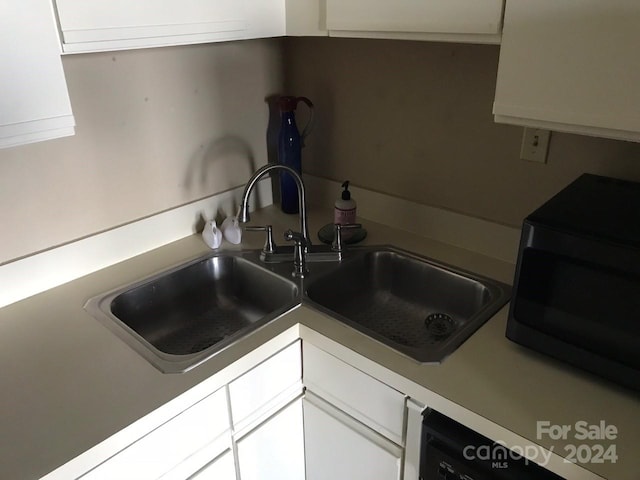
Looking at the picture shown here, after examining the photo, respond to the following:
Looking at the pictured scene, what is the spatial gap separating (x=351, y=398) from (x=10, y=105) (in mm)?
905

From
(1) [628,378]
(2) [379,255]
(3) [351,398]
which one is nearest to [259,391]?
(3) [351,398]

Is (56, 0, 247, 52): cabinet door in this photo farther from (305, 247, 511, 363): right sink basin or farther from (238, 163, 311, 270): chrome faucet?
(305, 247, 511, 363): right sink basin

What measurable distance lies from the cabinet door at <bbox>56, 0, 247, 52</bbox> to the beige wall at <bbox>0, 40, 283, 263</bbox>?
264 millimetres

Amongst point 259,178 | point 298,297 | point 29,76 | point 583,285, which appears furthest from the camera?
point 259,178

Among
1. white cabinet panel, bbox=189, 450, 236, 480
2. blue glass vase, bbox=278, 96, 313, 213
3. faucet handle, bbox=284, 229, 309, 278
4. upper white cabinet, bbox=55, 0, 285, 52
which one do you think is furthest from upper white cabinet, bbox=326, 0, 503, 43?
white cabinet panel, bbox=189, 450, 236, 480

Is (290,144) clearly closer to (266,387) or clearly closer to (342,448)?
(266,387)

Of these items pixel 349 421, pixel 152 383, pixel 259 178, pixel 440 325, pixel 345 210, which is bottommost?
pixel 349 421

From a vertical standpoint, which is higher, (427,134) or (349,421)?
(427,134)

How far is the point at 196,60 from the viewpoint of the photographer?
1573 mm

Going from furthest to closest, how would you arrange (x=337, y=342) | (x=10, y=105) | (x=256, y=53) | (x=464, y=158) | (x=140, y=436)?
1. (x=256, y=53)
2. (x=464, y=158)
3. (x=337, y=342)
4. (x=140, y=436)
5. (x=10, y=105)

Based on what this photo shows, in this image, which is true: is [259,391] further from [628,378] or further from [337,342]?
[628,378]

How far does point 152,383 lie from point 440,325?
0.79 metres

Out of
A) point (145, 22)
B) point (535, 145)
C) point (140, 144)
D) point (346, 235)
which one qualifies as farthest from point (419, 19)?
point (140, 144)

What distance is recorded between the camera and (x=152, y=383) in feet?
3.48
